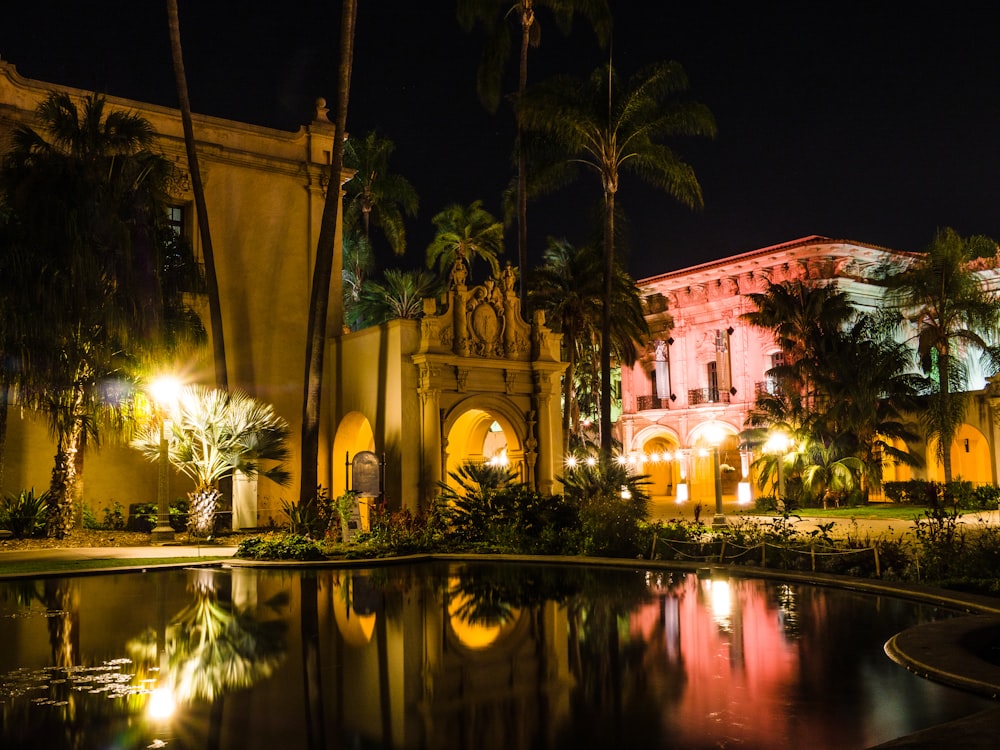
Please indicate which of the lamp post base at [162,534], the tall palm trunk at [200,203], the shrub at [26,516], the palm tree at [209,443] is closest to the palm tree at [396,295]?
the tall palm trunk at [200,203]

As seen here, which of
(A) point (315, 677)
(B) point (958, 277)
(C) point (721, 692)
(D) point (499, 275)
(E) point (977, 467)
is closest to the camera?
(C) point (721, 692)

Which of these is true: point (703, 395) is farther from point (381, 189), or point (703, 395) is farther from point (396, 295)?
point (381, 189)

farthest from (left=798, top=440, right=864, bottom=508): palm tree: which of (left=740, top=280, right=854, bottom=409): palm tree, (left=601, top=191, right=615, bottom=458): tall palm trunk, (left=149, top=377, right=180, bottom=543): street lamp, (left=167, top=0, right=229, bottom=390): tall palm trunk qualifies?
(left=149, top=377, right=180, bottom=543): street lamp

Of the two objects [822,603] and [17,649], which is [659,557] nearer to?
[822,603]

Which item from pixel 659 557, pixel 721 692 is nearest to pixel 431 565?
pixel 659 557

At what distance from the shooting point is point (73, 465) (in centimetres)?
2238

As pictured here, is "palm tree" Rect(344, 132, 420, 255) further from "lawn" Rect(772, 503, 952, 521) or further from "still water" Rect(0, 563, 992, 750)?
"still water" Rect(0, 563, 992, 750)

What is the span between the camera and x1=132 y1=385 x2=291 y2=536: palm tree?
22.9 meters

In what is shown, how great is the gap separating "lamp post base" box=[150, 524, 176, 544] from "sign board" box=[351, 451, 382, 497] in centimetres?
421

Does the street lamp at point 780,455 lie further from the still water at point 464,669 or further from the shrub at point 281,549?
the still water at point 464,669

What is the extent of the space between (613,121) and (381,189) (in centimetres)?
1781

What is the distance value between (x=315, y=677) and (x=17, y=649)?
12.0ft

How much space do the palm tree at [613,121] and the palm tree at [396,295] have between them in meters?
12.8

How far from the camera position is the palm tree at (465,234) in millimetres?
43219
